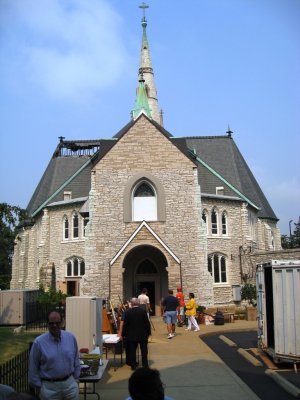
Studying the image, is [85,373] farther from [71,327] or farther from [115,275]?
[115,275]

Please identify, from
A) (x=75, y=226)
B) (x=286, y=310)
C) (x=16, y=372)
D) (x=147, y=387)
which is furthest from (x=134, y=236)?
(x=147, y=387)

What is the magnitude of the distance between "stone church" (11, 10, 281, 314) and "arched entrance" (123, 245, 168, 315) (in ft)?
0.20

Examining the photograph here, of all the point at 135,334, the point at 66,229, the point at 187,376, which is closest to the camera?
the point at 187,376

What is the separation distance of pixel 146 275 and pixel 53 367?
83.1ft

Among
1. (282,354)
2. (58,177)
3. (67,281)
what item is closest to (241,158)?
(58,177)

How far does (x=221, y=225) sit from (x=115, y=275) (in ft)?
35.0

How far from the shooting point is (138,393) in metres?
3.62

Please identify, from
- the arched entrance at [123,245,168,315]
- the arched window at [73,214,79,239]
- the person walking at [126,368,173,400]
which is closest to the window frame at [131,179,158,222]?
the arched entrance at [123,245,168,315]

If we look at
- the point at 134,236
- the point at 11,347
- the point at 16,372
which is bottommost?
the point at 11,347

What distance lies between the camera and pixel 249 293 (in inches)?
1267

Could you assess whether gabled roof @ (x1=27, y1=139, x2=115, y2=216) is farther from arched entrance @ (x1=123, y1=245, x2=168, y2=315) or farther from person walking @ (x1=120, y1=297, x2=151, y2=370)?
person walking @ (x1=120, y1=297, x2=151, y2=370)

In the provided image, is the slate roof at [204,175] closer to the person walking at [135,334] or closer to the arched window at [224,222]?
the arched window at [224,222]

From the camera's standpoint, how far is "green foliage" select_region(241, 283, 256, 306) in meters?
31.8

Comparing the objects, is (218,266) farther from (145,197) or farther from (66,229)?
(66,229)
